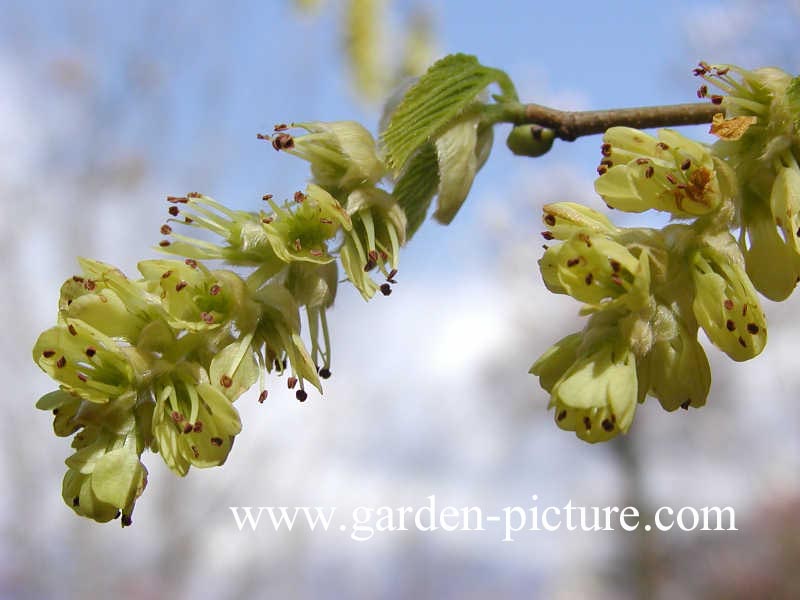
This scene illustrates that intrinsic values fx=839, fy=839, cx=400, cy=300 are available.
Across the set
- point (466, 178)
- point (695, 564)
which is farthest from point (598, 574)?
point (466, 178)

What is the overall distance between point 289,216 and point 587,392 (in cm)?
38

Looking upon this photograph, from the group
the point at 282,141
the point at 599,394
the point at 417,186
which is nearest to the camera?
the point at 599,394

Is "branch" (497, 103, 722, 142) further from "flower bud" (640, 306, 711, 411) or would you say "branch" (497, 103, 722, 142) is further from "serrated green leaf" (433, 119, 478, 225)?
"flower bud" (640, 306, 711, 411)

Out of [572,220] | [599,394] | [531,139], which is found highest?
[531,139]

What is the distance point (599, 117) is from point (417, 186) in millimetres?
246

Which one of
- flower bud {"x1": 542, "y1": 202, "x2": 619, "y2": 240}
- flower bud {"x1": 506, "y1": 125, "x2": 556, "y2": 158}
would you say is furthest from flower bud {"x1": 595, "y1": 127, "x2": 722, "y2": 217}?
flower bud {"x1": 506, "y1": 125, "x2": 556, "y2": 158}

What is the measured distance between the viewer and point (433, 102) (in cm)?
106

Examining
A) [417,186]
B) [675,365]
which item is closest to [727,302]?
[675,365]

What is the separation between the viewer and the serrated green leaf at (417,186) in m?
1.09

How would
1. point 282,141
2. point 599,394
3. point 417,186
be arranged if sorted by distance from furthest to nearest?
point 417,186 → point 282,141 → point 599,394

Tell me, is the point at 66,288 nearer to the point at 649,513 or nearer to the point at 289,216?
the point at 289,216

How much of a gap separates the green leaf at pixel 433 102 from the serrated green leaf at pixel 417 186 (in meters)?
0.03

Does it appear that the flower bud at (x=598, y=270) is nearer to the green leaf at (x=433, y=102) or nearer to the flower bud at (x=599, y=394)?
the flower bud at (x=599, y=394)

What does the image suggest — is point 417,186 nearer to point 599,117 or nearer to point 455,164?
point 455,164
